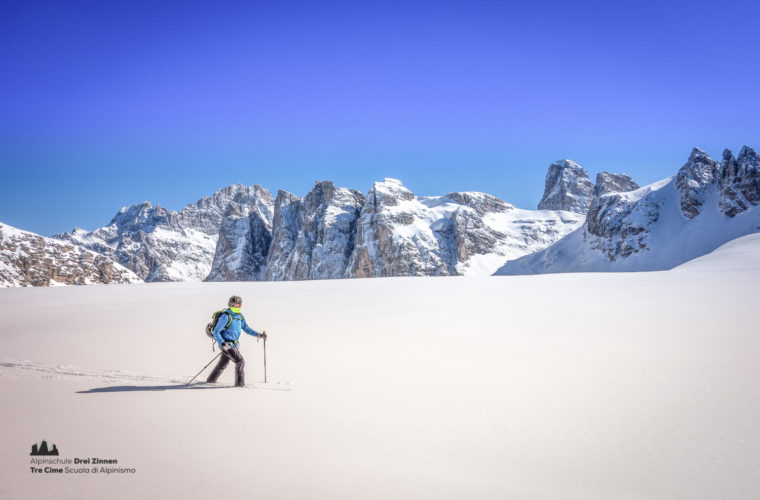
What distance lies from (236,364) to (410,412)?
3.46 metres

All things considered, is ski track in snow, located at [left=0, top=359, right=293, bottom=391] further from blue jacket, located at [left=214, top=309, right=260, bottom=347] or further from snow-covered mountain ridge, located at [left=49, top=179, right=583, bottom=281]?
snow-covered mountain ridge, located at [left=49, top=179, right=583, bottom=281]

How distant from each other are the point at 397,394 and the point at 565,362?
3.91 m

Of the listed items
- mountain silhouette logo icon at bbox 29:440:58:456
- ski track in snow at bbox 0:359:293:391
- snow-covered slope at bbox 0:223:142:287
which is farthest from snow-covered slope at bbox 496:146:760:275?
snow-covered slope at bbox 0:223:142:287

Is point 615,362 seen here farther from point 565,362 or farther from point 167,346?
point 167,346

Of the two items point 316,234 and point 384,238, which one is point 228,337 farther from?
point 316,234

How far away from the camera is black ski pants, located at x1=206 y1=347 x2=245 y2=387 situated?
734 cm

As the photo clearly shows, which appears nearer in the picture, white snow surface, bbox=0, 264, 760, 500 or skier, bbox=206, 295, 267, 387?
white snow surface, bbox=0, 264, 760, 500

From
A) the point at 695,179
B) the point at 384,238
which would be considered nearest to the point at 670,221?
the point at 695,179

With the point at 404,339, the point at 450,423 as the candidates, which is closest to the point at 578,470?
the point at 450,423

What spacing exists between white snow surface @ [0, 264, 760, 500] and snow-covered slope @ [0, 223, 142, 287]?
96443 mm

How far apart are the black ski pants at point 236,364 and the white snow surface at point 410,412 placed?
42cm

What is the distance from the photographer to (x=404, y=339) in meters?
11.0

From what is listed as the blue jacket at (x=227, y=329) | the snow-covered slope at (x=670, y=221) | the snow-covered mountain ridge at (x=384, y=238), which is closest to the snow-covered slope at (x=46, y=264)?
the snow-covered mountain ridge at (x=384, y=238)

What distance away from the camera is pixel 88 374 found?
27.3 feet
